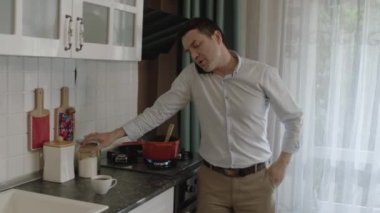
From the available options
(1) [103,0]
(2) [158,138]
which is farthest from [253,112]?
(1) [103,0]

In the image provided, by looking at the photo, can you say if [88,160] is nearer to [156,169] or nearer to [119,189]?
[119,189]

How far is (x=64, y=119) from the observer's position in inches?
86.3

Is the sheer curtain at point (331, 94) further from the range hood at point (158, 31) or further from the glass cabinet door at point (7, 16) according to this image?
the glass cabinet door at point (7, 16)

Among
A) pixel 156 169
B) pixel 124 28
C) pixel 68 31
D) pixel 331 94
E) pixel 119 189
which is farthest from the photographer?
pixel 331 94

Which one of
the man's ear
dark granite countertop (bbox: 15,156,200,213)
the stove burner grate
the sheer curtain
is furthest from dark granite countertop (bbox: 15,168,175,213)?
the sheer curtain

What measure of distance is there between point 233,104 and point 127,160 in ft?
2.29

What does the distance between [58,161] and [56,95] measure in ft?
1.13

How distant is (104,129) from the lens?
2.53 meters

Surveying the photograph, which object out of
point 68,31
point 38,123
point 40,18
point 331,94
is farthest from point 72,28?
point 331,94

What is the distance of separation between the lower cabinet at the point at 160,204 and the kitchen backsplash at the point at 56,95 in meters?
0.58

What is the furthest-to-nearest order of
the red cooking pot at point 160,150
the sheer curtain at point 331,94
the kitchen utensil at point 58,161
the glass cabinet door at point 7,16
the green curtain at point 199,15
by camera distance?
the green curtain at point 199,15
the sheer curtain at point 331,94
the red cooking pot at point 160,150
the kitchen utensil at point 58,161
the glass cabinet door at point 7,16

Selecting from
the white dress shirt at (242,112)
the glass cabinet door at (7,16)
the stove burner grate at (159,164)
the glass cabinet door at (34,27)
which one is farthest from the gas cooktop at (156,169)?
the glass cabinet door at (7,16)

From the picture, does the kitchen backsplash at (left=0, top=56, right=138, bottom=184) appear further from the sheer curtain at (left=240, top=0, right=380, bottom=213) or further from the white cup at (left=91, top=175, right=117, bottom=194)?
the sheer curtain at (left=240, top=0, right=380, bottom=213)

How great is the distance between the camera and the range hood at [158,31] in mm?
2479
